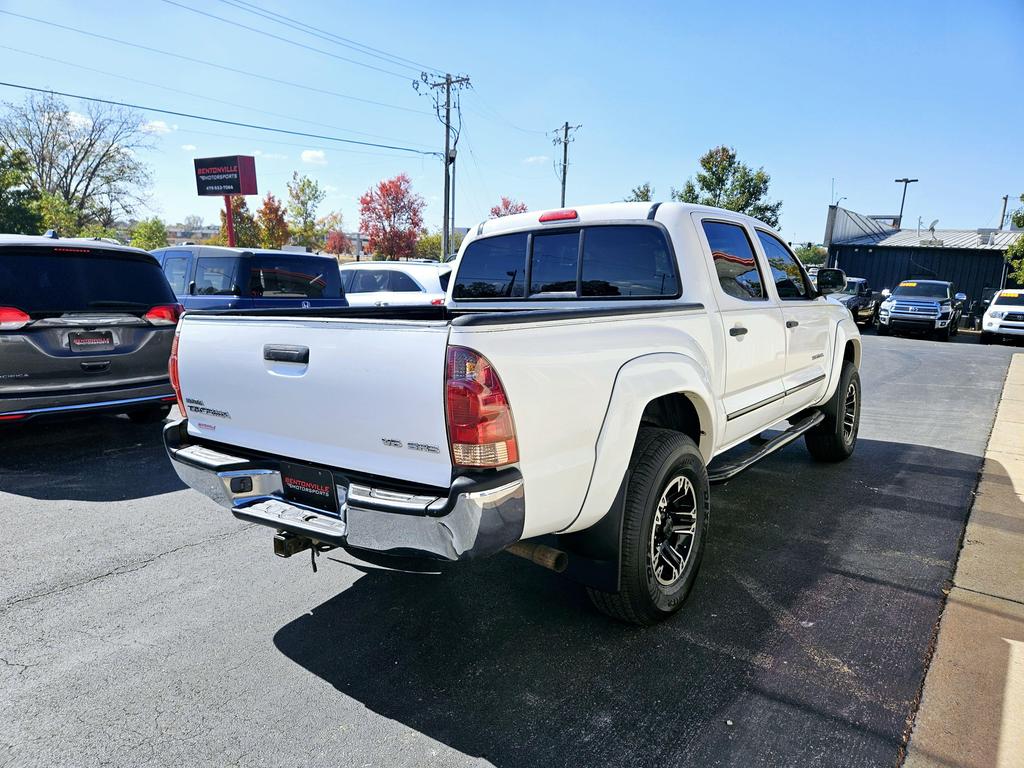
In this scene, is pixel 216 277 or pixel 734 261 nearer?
pixel 734 261

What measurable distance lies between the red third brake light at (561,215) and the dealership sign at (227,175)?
3292cm

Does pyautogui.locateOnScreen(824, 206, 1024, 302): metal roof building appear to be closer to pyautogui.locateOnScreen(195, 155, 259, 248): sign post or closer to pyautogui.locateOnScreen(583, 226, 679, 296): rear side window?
pyautogui.locateOnScreen(195, 155, 259, 248): sign post

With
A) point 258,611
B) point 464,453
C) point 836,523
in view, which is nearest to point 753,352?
point 836,523

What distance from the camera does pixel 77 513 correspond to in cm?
439

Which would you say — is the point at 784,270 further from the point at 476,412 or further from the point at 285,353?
the point at 285,353

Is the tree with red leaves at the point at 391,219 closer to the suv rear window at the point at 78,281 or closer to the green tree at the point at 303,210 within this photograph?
the green tree at the point at 303,210

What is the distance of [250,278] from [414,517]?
298 inches

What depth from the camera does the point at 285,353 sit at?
2586mm

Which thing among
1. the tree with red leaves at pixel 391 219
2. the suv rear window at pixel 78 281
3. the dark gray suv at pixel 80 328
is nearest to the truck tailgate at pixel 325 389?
the dark gray suv at pixel 80 328

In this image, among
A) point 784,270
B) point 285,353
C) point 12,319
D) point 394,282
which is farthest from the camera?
point 394,282

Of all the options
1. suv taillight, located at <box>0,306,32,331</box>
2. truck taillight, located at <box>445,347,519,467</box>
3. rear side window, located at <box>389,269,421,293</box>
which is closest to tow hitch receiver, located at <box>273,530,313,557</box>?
truck taillight, located at <box>445,347,519,467</box>

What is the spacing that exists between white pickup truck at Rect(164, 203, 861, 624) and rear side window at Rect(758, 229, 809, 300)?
20.8 inches

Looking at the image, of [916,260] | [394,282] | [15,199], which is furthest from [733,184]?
[15,199]

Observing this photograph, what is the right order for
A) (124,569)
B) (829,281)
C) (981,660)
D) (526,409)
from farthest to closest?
(829,281) < (124,569) < (981,660) < (526,409)
